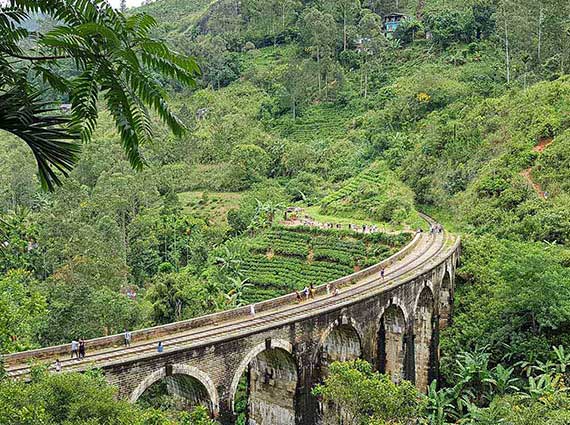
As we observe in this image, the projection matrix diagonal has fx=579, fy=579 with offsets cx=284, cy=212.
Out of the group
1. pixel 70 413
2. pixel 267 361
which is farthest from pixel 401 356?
pixel 70 413

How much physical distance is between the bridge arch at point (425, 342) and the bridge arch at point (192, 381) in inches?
517

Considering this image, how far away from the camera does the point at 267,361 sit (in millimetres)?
20203

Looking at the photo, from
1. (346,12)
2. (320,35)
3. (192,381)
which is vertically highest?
(346,12)

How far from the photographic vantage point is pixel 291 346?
61.5 ft

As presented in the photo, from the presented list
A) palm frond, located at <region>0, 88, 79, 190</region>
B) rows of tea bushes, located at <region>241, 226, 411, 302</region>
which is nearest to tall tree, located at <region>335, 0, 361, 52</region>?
rows of tea bushes, located at <region>241, 226, 411, 302</region>

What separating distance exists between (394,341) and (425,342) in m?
3.58

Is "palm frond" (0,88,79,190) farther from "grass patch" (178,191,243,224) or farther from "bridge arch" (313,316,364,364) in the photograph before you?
"grass patch" (178,191,243,224)

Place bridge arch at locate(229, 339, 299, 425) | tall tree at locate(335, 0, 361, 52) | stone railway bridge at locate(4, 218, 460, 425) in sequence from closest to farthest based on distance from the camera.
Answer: stone railway bridge at locate(4, 218, 460, 425)
bridge arch at locate(229, 339, 299, 425)
tall tree at locate(335, 0, 361, 52)

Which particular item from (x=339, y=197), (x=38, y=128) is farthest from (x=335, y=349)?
(x=339, y=197)

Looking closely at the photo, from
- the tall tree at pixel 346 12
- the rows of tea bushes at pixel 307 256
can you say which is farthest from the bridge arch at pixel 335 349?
the tall tree at pixel 346 12

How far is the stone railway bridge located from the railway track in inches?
1.4

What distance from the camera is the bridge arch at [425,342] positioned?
27061 mm

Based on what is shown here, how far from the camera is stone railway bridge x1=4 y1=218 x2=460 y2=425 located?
1531cm

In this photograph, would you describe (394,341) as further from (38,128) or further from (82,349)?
(38,128)
